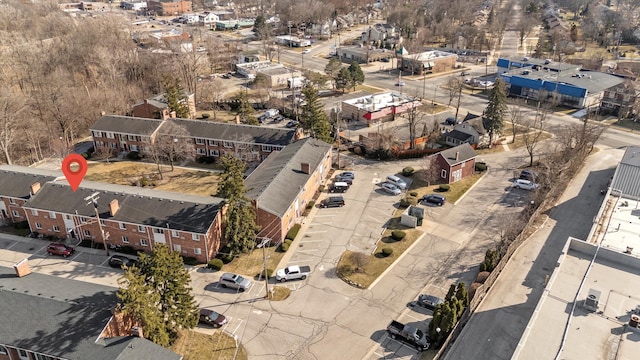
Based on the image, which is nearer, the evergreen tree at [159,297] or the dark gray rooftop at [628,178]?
the evergreen tree at [159,297]

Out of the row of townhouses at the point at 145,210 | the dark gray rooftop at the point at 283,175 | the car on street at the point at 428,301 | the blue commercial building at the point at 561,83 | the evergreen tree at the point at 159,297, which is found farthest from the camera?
the blue commercial building at the point at 561,83

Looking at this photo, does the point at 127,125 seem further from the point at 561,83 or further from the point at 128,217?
the point at 561,83

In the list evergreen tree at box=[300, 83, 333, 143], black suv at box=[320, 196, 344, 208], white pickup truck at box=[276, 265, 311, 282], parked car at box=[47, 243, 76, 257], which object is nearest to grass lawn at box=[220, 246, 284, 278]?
white pickup truck at box=[276, 265, 311, 282]

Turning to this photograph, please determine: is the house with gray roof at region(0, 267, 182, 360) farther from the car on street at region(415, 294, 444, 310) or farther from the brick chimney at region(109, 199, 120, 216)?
the car on street at region(415, 294, 444, 310)

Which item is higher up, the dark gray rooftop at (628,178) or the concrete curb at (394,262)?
the dark gray rooftop at (628,178)

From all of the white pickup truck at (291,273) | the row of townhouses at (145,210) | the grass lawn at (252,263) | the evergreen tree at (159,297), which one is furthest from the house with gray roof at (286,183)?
the evergreen tree at (159,297)

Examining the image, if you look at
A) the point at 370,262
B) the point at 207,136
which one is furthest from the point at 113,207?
the point at 370,262

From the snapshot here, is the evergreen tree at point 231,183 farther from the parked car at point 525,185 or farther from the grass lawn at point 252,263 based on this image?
the parked car at point 525,185
